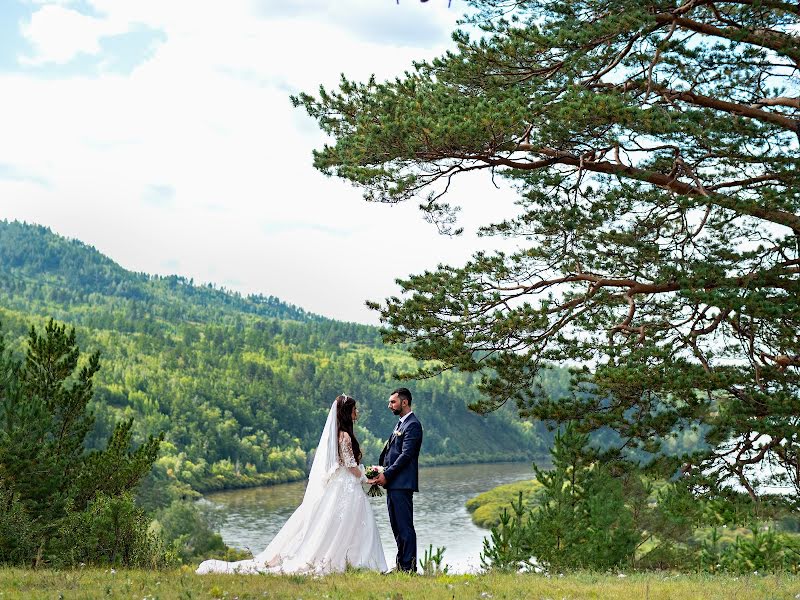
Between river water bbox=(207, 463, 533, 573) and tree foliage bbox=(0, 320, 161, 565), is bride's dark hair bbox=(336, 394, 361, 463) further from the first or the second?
river water bbox=(207, 463, 533, 573)

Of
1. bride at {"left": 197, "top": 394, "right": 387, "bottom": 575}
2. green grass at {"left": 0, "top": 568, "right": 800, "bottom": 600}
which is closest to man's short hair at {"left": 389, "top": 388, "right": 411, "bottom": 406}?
bride at {"left": 197, "top": 394, "right": 387, "bottom": 575}

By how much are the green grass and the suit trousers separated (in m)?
0.56

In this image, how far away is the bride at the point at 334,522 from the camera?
7934 millimetres

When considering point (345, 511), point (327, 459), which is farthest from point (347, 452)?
point (345, 511)

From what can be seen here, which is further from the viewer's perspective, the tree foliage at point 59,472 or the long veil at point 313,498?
the tree foliage at point 59,472

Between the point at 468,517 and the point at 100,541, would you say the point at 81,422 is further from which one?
the point at 468,517

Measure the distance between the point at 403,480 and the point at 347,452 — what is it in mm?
599

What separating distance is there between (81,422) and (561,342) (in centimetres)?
654

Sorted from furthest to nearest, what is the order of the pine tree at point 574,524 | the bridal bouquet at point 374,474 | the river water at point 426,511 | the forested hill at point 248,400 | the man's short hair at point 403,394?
the forested hill at point 248,400
the river water at point 426,511
the pine tree at point 574,524
the bridal bouquet at point 374,474
the man's short hair at point 403,394

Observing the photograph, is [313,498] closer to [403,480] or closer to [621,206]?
[403,480]

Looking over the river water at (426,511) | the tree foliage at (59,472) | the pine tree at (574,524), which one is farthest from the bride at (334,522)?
the river water at (426,511)

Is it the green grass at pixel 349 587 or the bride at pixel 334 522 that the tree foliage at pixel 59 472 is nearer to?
the green grass at pixel 349 587

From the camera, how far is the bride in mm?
7934

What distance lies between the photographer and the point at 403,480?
7.84 meters
